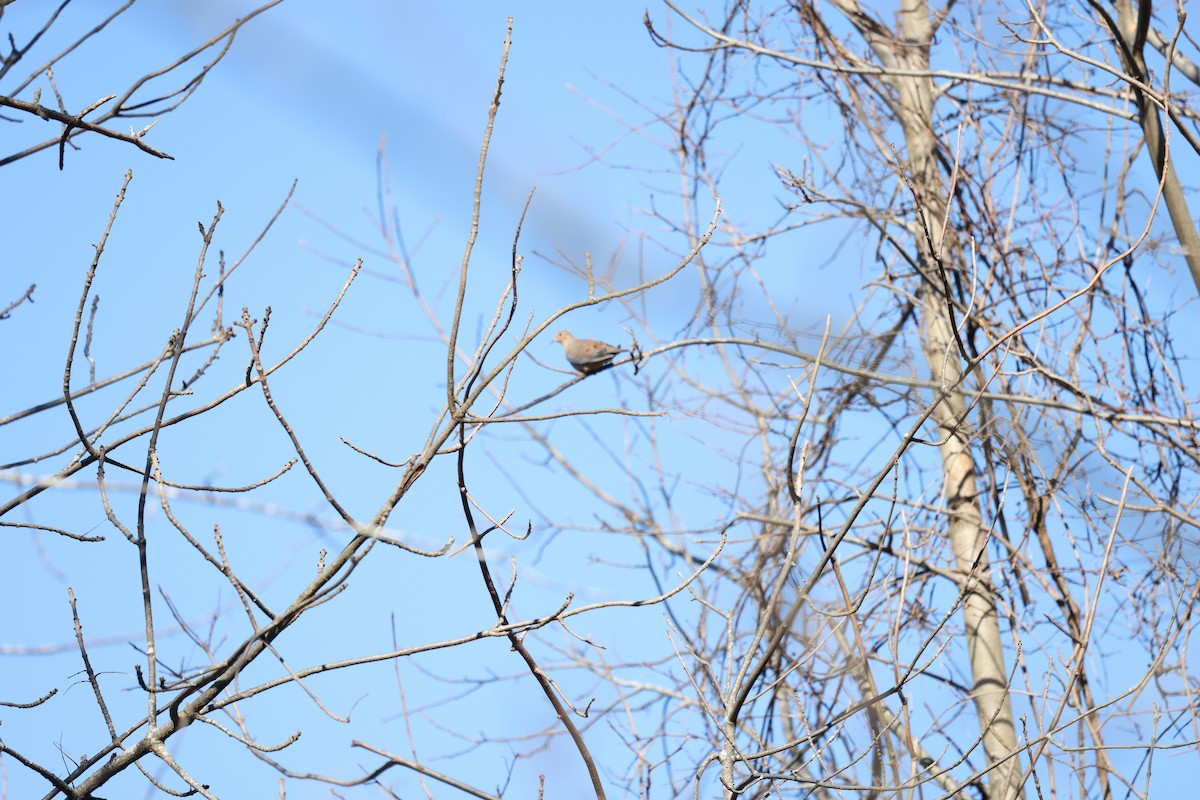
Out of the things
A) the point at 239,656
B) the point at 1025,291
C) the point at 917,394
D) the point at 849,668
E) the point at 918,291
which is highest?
the point at 918,291

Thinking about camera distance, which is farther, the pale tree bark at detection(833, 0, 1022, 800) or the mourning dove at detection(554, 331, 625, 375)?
the mourning dove at detection(554, 331, 625, 375)

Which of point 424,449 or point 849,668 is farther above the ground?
point 849,668

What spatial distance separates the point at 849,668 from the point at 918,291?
2934 millimetres

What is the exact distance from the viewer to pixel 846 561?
5.77 meters

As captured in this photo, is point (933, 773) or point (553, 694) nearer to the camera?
point (553, 694)

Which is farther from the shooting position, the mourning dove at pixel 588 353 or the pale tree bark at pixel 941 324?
the mourning dove at pixel 588 353

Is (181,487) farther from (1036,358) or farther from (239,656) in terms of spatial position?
(1036,358)

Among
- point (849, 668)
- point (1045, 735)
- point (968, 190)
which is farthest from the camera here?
point (968, 190)

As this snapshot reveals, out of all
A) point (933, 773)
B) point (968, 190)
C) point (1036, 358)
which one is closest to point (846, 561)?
point (1036, 358)

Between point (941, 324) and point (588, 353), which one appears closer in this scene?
point (941, 324)

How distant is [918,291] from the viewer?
20.1 ft

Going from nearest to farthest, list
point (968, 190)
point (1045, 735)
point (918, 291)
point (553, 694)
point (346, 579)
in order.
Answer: point (346, 579), point (553, 694), point (1045, 735), point (968, 190), point (918, 291)

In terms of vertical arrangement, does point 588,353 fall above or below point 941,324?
above

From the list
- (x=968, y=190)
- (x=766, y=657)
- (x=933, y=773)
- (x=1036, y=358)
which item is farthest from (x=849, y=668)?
(x=968, y=190)
